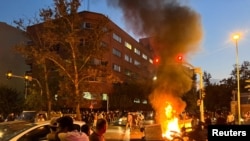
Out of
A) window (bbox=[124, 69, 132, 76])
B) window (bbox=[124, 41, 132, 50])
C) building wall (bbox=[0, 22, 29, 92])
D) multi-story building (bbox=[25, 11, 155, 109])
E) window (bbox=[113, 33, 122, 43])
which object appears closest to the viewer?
building wall (bbox=[0, 22, 29, 92])

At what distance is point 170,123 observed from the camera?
22609 mm

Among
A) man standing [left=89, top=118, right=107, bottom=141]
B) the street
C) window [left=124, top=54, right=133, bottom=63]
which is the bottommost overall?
the street

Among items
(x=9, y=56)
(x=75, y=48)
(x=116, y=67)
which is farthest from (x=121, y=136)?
(x=116, y=67)

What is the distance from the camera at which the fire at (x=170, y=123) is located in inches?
749

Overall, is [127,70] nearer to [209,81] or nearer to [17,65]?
[209,81]

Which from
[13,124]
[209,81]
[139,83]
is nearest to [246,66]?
[209,81]

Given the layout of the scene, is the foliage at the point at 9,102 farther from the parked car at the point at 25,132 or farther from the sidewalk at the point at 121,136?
the parked car at the point at 25,132

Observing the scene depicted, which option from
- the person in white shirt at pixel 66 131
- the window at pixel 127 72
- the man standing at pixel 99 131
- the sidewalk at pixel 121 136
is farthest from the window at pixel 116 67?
the person in white shirt at pixel 66 131

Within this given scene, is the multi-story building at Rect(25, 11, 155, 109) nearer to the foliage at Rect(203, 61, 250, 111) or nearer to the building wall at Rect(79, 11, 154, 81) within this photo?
the building wall at Rect(79, 11, 154, 81)

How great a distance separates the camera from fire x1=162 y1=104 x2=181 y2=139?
19.0 meters

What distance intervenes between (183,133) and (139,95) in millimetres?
56830

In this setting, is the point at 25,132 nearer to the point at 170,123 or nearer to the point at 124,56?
the point at 170,123

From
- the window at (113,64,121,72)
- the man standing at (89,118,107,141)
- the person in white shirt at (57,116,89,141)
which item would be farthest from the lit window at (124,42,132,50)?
the person in white shirt at (57,116,89,141)

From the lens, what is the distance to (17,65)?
232 ft
